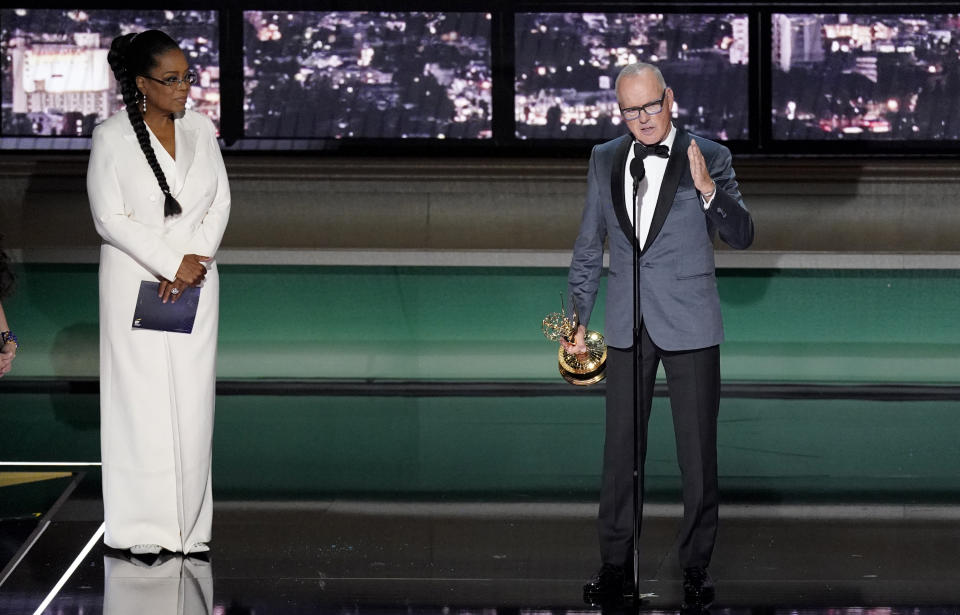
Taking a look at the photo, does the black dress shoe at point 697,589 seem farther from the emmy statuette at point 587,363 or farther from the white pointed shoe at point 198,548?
the white pointed shoe at point 198,548

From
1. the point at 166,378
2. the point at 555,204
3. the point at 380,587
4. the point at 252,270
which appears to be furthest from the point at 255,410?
the point at 380,587

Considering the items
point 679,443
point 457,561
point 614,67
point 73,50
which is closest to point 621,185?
point 679,443

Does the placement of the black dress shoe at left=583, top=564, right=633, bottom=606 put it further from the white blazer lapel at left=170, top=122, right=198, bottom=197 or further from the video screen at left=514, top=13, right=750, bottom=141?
the video screen at left=514, top=13, right=750, bottom=141

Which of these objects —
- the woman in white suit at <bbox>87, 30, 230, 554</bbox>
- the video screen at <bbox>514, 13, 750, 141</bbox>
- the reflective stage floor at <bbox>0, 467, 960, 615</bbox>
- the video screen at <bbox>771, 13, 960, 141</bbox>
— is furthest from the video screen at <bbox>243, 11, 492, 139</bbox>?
the woman in white suit at <bbox>87, 30, 230, 554</bbox>

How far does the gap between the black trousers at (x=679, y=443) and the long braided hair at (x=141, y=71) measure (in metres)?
1.50

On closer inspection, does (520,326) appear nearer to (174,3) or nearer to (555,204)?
(555,204)

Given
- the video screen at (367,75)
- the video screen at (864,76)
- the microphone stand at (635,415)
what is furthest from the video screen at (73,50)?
the microphone stand at (635,415)

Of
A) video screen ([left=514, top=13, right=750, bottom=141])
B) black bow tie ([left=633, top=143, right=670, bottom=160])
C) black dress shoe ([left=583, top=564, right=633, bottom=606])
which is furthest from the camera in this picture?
video screen ([left=514, top=13, right=750, bottom=141])

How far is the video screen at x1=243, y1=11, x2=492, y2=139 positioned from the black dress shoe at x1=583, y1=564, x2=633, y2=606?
4502 mm

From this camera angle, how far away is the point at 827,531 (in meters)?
4.78

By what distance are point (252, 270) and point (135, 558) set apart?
4.15 metres

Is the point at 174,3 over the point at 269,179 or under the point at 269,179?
over

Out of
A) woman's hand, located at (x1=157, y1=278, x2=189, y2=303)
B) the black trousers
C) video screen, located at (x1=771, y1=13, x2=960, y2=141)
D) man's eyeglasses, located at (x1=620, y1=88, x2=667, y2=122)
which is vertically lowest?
the black trousers

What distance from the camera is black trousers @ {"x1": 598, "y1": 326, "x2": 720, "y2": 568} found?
403 centimetres
